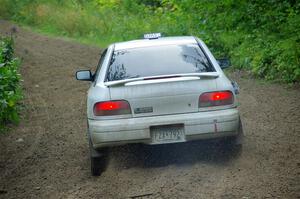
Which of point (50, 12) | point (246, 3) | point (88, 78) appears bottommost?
point (50, 12)

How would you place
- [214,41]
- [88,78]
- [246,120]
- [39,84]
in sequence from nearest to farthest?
[88,78] → [246,120] → [39,84] → [214,41]

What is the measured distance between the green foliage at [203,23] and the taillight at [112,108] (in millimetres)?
6676

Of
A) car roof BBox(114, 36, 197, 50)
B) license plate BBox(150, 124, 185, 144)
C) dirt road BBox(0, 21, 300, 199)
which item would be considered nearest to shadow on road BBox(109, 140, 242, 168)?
dirt road BBox(0, 21, 300, 199)

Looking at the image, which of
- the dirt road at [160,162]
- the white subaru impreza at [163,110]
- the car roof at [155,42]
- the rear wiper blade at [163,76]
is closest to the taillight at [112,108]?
the white subaru impreza at [163,110]

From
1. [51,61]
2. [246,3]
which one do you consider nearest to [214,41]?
[246,3]

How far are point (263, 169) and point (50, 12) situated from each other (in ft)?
73.4

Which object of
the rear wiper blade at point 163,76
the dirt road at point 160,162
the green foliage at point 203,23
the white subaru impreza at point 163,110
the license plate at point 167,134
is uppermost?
the rear wiper blade at point 163,76

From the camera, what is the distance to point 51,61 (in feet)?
59.7

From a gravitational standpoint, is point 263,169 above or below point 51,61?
above

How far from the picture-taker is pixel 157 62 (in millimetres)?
6980

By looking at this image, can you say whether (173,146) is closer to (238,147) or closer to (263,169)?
(238,147)

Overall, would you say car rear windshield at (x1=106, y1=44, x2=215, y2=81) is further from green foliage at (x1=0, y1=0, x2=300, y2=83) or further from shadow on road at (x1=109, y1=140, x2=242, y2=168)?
green foliage at (x1=0, y1=0, x2=300, y2=83)

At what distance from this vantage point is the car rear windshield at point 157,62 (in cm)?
681

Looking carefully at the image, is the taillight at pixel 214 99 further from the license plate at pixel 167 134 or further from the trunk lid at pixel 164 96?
the license plate at pixel 167 134
